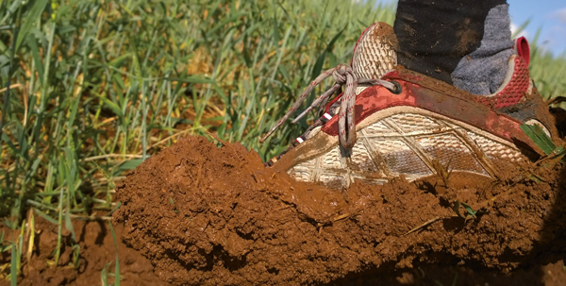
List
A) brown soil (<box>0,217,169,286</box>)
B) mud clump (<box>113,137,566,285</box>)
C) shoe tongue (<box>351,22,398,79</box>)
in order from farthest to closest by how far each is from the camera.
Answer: brown soil (<box>0,217,169,286</box>) < shoe tongue (<box>351,22,398,79</box>) < mud clump (<box>113,137,566,285</box>)

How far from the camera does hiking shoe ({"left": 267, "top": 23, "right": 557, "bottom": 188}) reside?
41.3 inches

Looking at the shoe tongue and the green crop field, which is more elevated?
the shoe tongue

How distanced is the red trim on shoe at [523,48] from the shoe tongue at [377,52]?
1.10ft

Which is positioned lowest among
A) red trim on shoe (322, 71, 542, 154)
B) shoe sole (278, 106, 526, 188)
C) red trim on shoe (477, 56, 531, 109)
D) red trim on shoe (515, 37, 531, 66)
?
shoe sole (278, 106, 526, 188)

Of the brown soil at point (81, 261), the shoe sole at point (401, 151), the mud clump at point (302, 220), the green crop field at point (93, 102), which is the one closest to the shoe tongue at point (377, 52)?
the shoe sole at point (401, 151)

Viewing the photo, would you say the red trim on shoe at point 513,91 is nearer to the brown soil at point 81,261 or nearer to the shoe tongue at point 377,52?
the shoe tongue at point 377,52

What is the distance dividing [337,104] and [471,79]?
0.33m

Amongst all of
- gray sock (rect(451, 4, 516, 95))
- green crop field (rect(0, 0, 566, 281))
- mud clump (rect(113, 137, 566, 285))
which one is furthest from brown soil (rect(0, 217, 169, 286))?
gray sock (rect(451, 4, 516, 95))

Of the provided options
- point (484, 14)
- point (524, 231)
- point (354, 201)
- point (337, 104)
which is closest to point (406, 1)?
point (484, 14)

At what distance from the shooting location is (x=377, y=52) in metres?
1.12

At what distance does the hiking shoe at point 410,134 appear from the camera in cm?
105

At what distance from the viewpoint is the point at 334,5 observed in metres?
2.95

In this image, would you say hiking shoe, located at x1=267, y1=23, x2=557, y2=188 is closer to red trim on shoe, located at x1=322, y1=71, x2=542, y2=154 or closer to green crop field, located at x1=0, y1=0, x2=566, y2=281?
red trim on shoe, located at x1=322, y1=71, x2=542, y2=154

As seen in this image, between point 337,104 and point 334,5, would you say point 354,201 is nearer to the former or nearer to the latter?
point 337,104
